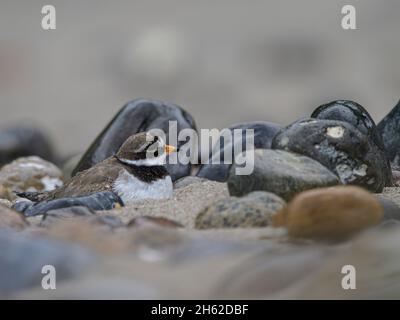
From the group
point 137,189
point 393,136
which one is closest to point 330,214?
point 137,189

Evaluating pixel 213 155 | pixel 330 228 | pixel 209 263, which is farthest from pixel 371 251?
pixel 213 155

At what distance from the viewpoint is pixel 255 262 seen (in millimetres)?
5207

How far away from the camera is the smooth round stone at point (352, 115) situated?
9.10 meters

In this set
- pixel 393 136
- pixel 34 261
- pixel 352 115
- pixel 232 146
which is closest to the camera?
pixel 34 261

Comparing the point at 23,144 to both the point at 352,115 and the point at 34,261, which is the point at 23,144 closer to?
the point at 352,115

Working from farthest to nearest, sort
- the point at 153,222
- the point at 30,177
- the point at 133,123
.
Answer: the point at 30,177 < the point at 133,123 < the point at 153,222

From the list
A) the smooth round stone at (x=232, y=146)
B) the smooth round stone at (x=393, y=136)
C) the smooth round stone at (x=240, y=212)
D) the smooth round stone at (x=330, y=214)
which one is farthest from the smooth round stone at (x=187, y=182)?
the smooth round stone at (x=330, y=214)

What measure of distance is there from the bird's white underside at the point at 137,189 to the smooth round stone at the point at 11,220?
1.61 m

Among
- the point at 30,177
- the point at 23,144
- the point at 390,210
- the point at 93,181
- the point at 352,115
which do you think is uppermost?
the point at 352,115

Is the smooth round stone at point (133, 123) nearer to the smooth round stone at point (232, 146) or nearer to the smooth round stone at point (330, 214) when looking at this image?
the smooth round stone at point (232, 146)

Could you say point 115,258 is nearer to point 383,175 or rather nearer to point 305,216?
point 305,216

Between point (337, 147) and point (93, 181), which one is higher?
point (337, 147)

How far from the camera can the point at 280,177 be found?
7.26 meters

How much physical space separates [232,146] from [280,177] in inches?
104
